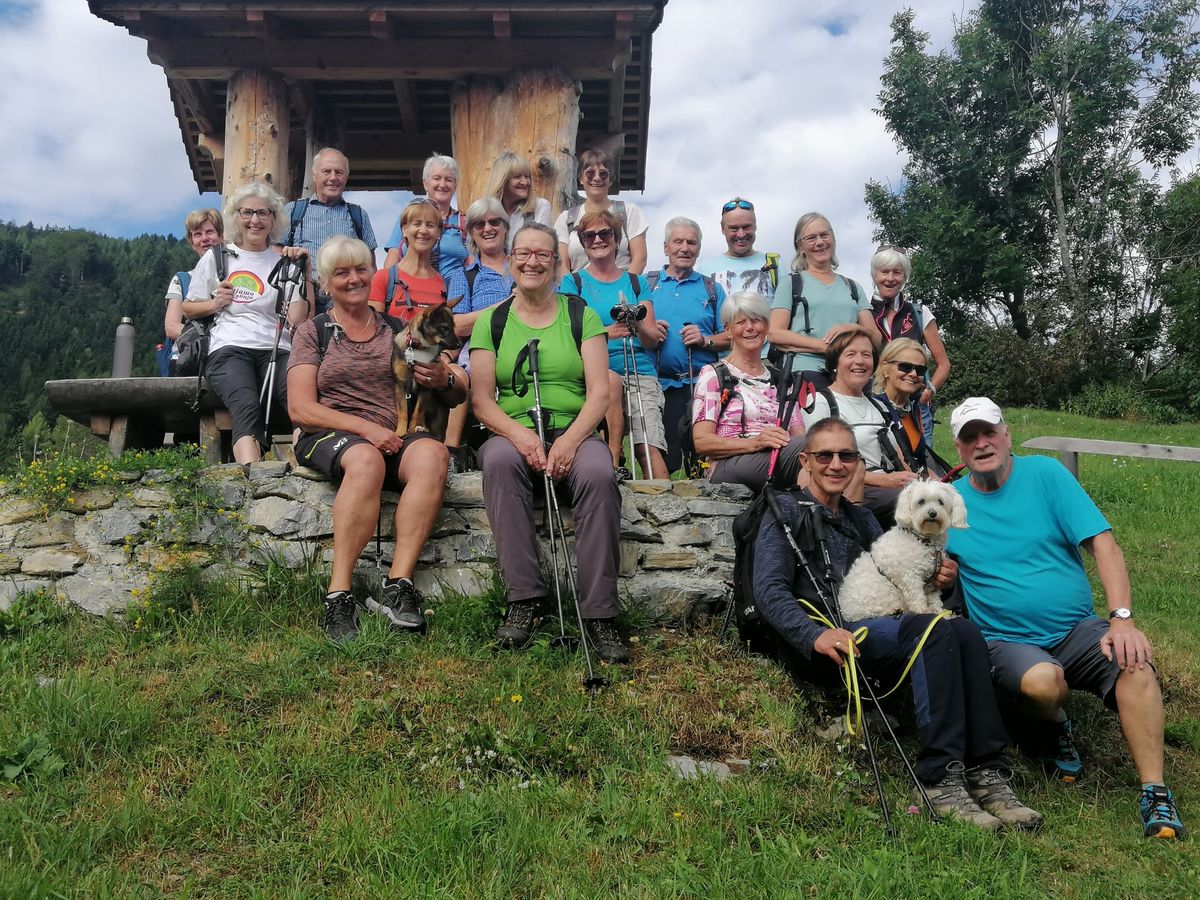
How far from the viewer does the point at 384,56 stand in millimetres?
9047

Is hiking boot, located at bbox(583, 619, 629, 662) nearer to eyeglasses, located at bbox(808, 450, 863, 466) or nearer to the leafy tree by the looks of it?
eyeglasses, located at bbox(808, 450, 863, 466)

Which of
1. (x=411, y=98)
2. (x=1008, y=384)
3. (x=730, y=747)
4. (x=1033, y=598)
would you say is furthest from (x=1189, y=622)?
(x=1008, y=384)

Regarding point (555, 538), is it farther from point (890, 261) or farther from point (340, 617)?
point (890, 261)

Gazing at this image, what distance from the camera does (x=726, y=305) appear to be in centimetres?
589

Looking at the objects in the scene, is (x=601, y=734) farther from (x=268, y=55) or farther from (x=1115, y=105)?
(x=1115, y=105)

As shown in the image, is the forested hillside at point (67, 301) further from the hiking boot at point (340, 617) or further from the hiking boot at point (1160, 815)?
the hiking boot at point (1160, 815)

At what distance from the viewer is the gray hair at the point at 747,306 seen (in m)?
5.80

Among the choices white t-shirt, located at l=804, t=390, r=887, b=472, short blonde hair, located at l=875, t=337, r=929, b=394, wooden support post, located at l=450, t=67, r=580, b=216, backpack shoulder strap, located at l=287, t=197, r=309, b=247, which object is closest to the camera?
white t-shirt, located at l=804, t=390, r=887, b=472

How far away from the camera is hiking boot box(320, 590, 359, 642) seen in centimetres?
454

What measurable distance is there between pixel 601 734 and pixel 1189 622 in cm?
425

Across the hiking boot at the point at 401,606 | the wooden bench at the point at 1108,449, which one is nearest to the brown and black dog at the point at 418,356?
the hiking boot at the point at 401,606

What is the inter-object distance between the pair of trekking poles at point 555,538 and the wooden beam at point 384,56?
4.75m

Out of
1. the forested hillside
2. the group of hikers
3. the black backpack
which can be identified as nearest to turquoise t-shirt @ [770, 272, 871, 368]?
the group of hikers

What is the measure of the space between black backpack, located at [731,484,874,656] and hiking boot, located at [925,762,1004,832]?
2.92ft
